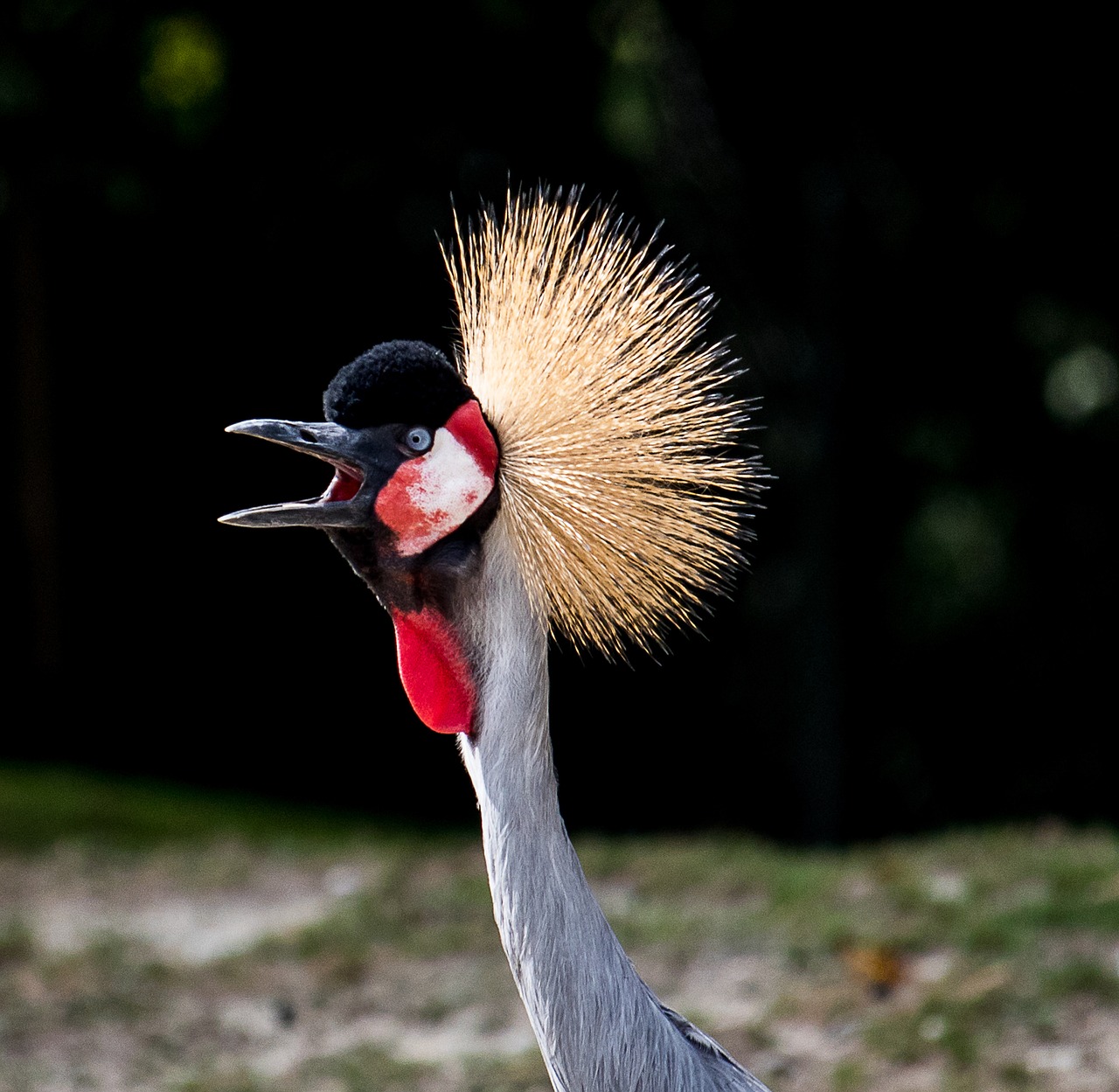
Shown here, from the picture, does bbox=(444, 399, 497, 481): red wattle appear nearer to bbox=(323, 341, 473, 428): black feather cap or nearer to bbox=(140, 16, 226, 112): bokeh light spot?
bbox=(323, 341, 473, 428): black feather cap

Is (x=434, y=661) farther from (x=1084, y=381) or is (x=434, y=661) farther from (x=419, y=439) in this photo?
(x=1084, y=381)

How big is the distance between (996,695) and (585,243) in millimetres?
4341

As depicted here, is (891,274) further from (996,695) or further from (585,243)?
(585,243)

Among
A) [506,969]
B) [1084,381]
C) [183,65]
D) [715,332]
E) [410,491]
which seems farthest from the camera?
[715,332]

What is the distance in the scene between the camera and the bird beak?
1.30 m

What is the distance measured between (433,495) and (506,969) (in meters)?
1.90

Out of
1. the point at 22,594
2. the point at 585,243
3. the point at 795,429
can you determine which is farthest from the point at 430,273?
the point at 585,243

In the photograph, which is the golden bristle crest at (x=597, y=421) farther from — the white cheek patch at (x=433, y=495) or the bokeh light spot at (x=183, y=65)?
the bokeh light spot at (x=183, y=65)

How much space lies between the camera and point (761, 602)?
207 inches

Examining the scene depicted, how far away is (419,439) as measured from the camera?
1.32m

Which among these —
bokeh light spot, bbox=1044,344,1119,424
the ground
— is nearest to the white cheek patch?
the ground

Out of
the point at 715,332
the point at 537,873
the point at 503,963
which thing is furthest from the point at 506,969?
the point at 715,332

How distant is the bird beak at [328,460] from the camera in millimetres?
1302

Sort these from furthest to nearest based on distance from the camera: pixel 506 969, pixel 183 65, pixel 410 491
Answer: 1. pixel 183 65
2. pixel 506 969
3. pixel 410 491
